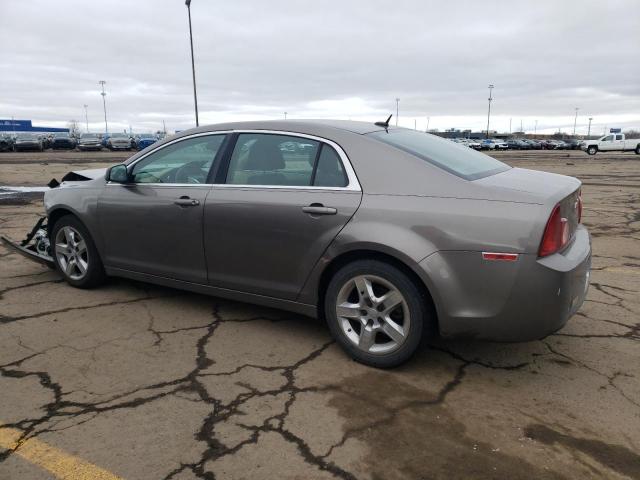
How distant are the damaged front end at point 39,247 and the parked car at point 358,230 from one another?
41.4 inches

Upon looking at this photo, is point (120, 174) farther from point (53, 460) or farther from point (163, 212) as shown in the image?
point (53, 460)

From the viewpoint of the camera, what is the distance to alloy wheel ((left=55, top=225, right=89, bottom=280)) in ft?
15.8

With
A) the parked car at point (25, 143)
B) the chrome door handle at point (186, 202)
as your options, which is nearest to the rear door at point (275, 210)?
the chrome door handle at point (186, 202)

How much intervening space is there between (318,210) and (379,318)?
795 millimetres

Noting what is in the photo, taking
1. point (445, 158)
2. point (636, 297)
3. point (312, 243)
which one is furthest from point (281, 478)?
point (636, 297)

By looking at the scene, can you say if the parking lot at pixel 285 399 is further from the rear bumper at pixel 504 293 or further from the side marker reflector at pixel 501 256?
the side marker reflector at pixel 501 256

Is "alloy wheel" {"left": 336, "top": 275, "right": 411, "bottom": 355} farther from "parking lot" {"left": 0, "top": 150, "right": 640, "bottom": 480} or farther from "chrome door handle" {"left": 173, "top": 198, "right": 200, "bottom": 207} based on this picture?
"chrome door handle" {"left": 173, "top": 198, "right": 200, "bottom": 207}

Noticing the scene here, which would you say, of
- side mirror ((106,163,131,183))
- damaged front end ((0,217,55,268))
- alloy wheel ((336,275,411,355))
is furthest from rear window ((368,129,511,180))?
damaged front end ((0,217,55,268))

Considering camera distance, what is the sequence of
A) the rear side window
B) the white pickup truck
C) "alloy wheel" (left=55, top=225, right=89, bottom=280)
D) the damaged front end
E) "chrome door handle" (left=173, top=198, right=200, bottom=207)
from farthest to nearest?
the white pickup truck, the damaged front end, "alloy wheel" (left=55, top=225, right=89, bottom=280), "chrome door handle" (left=173, top=198, right=200, bottom=207), the rear side window

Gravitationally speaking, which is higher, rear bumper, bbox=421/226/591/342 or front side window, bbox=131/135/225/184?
front side window, bbox=131/135/225/184

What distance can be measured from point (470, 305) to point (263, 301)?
1502 millimetres

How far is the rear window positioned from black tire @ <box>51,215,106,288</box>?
2.82 metres

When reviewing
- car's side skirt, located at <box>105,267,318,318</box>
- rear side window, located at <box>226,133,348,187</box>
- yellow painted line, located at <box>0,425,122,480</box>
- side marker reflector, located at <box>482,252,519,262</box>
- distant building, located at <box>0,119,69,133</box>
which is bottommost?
yellow painted line, located at <box>0,425,122,480</box>

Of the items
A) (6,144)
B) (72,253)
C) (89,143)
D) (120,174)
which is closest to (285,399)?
(120,174)
